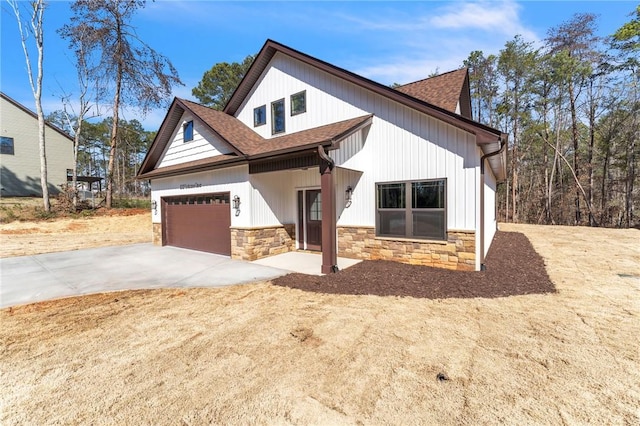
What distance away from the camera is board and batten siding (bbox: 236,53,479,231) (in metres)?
6.56

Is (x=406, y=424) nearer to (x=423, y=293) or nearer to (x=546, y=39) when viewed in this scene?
(x=423, y=293)

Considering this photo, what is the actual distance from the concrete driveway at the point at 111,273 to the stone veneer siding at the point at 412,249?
239 centimetres

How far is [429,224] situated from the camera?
6.98 m

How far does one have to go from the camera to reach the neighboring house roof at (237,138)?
7188 millimetres

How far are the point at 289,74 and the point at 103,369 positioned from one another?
9727mm

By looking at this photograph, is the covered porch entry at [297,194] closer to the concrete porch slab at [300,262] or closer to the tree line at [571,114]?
the concrete porch slab at [300,262]

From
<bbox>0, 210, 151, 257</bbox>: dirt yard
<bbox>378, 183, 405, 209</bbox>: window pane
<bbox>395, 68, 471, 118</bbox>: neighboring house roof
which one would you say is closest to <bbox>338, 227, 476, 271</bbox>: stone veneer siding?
<bbox>378, 183, 405, 209</bbox>: window pane

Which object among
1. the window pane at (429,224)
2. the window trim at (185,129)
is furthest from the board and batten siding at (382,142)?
the window trim at (185,129)

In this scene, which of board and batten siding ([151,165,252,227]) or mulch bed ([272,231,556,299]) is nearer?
mulch bed ([272,231,556,299])

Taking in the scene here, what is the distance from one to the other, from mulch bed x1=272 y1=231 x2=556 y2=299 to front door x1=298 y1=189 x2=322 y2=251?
7.77ft

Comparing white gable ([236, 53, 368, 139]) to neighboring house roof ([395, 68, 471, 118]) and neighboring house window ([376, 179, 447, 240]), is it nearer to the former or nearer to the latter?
neighboring house roof ([395, 68, 471, 118])

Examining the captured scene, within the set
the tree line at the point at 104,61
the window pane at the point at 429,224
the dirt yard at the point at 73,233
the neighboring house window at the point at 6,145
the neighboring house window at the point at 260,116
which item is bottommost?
the dirt yard at the point at 73,233

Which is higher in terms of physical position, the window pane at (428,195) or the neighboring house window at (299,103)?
the neighboring house window at (299,103)

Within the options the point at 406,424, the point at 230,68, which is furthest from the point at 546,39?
the point at 406,424
